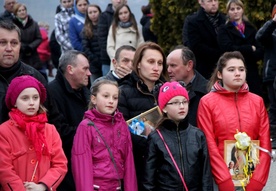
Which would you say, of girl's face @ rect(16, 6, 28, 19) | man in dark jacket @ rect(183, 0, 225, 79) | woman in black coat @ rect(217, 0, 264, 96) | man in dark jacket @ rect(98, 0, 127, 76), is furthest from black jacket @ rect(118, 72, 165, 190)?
girl's face @ rect(16, 6, 28, 19)

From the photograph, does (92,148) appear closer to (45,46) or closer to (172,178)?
(172,178)

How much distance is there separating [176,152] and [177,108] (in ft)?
1.24

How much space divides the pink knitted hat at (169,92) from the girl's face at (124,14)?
5809mm

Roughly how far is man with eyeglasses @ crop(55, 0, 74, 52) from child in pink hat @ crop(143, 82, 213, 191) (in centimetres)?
759

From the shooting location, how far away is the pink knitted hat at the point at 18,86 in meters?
6.29

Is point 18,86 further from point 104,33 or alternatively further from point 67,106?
point 104,33

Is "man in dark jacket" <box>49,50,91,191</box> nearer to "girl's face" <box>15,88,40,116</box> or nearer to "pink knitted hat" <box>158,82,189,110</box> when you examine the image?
"girl's face" <box>15,88,40,116</box>

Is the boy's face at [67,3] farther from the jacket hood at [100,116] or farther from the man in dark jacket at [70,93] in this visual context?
the jacket hood at [100,116]

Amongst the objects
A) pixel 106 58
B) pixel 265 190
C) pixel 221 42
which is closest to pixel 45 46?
pixel 106 58

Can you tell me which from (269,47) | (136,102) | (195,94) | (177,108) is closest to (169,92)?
(177,108)

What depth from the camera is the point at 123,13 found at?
12531 millimetres

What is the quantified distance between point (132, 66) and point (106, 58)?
5779 mm

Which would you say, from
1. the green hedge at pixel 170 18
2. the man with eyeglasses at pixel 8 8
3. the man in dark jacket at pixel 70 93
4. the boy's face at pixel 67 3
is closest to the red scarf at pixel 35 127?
the man in dark jacket at pixel 70 93

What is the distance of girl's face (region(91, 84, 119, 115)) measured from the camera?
6.68 m
